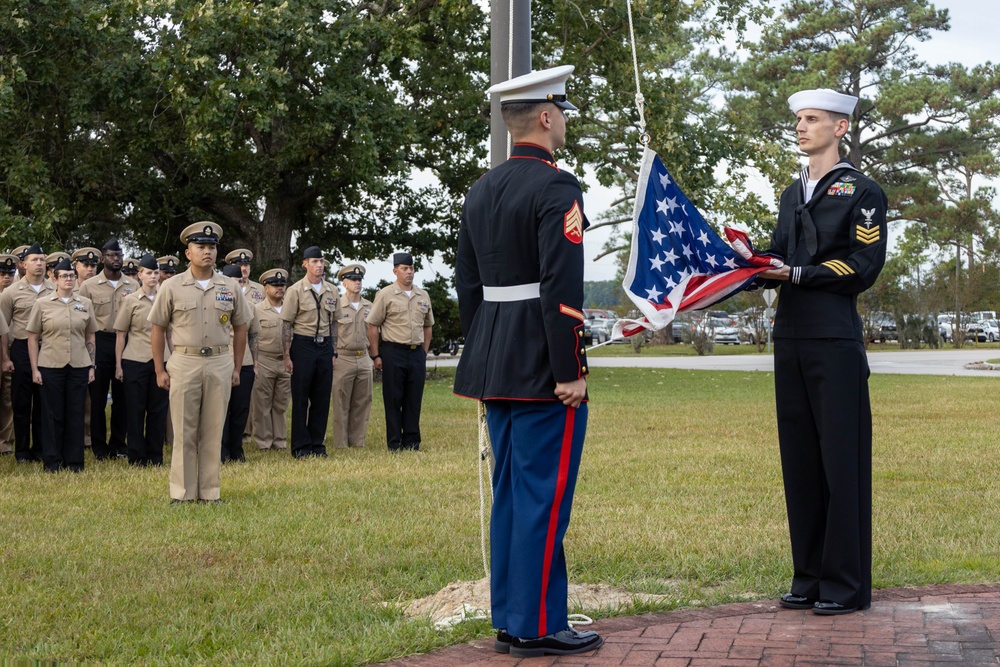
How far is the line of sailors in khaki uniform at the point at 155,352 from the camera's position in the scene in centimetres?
918

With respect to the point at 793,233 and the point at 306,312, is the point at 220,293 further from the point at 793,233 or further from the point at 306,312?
the point at 793,233

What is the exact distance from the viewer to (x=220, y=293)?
928 cm

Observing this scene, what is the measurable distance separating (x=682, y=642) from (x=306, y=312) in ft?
28.2

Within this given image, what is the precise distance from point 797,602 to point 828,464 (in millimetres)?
637

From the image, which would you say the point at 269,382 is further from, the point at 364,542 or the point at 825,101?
the point at 825,101

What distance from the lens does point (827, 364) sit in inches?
207

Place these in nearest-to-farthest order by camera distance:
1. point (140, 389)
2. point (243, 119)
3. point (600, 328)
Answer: point (140, 389)
point (243, 119)
point (600, 328)

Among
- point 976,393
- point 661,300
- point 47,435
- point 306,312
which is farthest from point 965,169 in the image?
point 661,300

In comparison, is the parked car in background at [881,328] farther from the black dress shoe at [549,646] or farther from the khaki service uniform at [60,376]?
the black dress shoe at [549,646]

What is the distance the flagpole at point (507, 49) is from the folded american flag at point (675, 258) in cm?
69

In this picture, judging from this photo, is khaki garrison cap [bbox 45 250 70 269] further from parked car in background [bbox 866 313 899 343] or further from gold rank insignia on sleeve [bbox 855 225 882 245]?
parked car in background [bbox 866 313 899 343]

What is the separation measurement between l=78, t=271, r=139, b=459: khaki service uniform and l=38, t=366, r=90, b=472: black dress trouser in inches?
43.7

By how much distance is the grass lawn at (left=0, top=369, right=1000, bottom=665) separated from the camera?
208 inches

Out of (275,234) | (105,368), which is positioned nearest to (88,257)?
(105,368)
